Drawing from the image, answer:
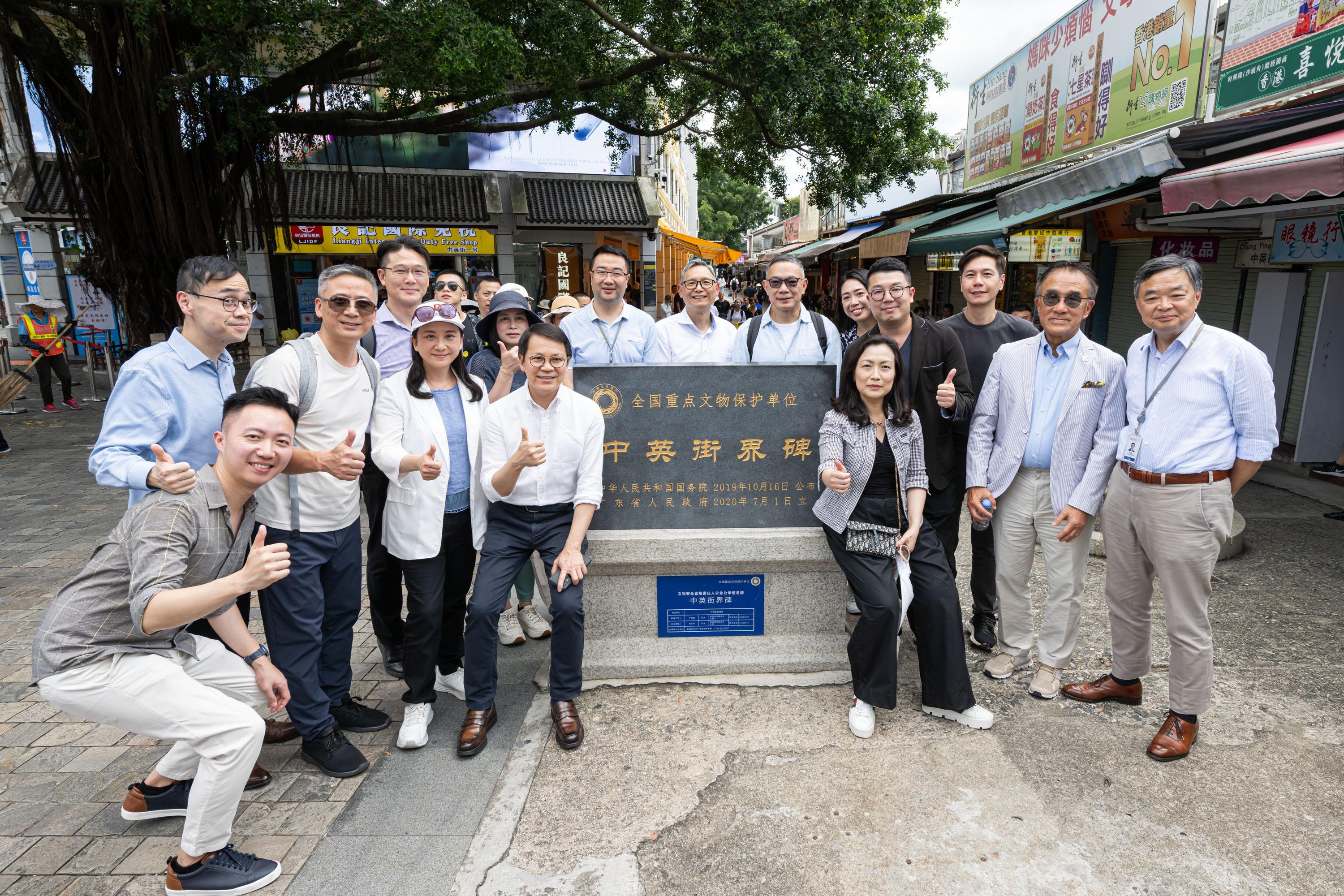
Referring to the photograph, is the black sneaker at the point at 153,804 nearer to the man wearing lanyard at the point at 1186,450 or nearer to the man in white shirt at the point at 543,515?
the man in white shirt at the point at 543,515

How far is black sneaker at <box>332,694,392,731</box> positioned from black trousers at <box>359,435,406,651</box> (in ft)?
1.18

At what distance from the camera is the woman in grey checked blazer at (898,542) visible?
123 inches

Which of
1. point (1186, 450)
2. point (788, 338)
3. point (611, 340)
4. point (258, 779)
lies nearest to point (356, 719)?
point (258, 779)

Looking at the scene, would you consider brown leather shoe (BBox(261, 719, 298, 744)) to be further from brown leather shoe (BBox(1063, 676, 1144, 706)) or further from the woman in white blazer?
brown leather shoe (BBox(1063, 676, 1144, 706))

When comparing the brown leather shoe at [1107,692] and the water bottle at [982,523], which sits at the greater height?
the water bottle at [982,523]

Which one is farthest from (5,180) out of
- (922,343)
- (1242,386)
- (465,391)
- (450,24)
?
(1242,386)

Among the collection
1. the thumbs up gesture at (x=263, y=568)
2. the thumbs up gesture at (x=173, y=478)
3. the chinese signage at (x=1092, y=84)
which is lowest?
the thumbs up gesture at (x=263, y=568)

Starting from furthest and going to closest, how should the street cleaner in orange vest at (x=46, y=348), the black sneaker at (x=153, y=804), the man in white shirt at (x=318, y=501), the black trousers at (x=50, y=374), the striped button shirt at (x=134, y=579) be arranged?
the black trousers at (x=50, y=374)
the street cleaner in orange vest at (x=46, y=348)
the man in white shirt at (x=318, y=501)
the black sneaker at (x=153, y=804)
the striped button shirt at (x=134, y=579)

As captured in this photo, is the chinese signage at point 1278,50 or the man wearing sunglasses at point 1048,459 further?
the chinese signage at point 1278,50

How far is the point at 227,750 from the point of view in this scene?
2242 millimetres

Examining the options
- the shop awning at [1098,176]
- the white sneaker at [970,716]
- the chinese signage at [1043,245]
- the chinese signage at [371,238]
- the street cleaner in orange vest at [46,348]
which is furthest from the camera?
the chinese signage at [371,238]

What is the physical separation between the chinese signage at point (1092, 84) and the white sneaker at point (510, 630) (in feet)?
28.5

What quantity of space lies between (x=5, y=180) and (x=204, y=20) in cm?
1331

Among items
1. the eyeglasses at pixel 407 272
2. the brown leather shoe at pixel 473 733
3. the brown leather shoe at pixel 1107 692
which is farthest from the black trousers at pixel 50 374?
the brown leather shoe at pixel 1107 692
